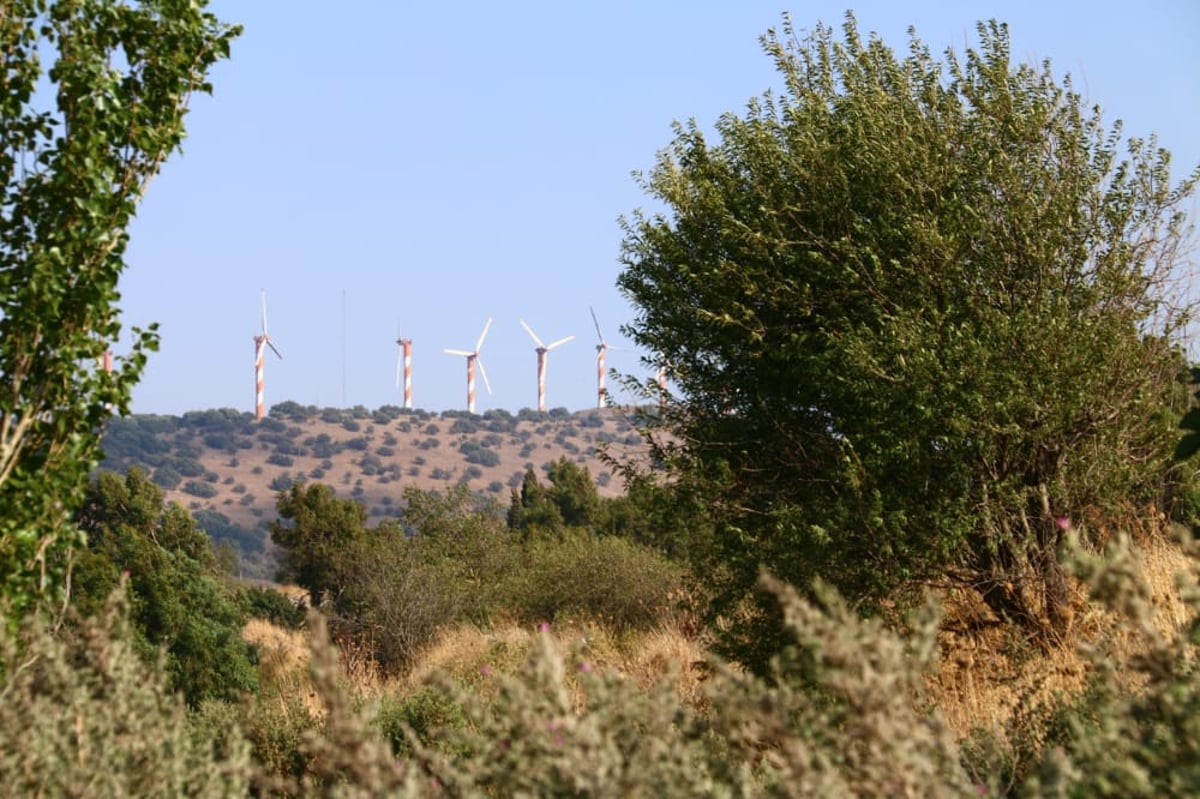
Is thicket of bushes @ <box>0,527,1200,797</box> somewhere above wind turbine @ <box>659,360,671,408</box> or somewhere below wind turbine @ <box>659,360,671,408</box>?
below

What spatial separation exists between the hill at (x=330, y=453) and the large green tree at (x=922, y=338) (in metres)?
122

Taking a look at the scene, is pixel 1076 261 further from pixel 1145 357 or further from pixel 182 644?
pixel 182 644

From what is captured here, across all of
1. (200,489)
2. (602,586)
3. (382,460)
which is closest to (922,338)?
(602,586)

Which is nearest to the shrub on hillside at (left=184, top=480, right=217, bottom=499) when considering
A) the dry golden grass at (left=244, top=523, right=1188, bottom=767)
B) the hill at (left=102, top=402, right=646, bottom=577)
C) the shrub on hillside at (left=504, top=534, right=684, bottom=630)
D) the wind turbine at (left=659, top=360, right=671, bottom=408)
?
the hill at (left=102, top=402, right=646, bottom=577)

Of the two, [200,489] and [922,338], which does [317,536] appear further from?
[200,489]

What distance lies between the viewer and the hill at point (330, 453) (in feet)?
493

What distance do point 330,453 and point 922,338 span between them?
15786cm

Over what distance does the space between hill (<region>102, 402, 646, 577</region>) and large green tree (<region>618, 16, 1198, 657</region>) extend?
122074mm

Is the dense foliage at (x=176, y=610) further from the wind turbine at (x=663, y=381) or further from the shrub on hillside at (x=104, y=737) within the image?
the shrub on hillside at (x=104, y=737)

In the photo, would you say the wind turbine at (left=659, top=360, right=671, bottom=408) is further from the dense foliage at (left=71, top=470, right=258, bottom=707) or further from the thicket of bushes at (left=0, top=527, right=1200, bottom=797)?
the dense foliage at (left=71, top=470, right=258, bottom=707)

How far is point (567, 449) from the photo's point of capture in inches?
6973

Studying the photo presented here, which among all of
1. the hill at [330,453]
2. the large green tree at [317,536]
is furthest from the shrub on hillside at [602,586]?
the hill at [330,453]

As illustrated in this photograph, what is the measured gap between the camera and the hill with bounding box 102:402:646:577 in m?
150

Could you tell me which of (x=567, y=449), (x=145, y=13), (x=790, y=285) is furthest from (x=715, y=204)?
(x=567, y=449)
